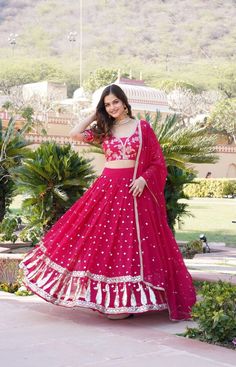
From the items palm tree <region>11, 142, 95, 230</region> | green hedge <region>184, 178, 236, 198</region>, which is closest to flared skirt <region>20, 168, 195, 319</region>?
palm tree <region>11, 142, 95, 230</region>

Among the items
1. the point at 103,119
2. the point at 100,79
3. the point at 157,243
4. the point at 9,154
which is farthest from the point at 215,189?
the point at 100,79

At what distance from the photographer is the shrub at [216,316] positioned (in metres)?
3.79

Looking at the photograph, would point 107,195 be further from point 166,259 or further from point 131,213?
point 166,259

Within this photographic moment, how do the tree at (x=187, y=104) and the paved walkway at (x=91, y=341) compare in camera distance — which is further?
the tree at (x=187, y=104)

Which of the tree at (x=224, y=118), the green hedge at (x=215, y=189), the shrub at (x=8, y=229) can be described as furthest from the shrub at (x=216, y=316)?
the tree at (x=224, y=118)

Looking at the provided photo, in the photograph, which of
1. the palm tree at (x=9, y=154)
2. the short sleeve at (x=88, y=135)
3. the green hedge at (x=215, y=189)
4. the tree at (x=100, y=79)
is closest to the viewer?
the short sleeve at (x=88, y=135)

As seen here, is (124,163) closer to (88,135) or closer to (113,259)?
(88,135)

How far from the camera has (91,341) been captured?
12.6 feet

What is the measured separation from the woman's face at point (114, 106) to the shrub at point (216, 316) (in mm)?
1294

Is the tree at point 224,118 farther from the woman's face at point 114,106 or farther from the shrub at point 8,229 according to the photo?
the woman's face at point 114,106

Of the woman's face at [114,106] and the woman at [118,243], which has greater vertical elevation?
the woman's face at [114,106]

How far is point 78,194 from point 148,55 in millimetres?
79359

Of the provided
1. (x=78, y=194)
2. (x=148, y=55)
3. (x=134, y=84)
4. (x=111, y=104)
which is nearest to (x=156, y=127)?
(x=78, y=194)

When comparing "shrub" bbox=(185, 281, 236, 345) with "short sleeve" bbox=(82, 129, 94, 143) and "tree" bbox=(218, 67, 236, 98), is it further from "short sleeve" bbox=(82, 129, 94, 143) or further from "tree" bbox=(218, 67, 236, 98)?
"tree" bbox=(218, 67, 236, 98)
